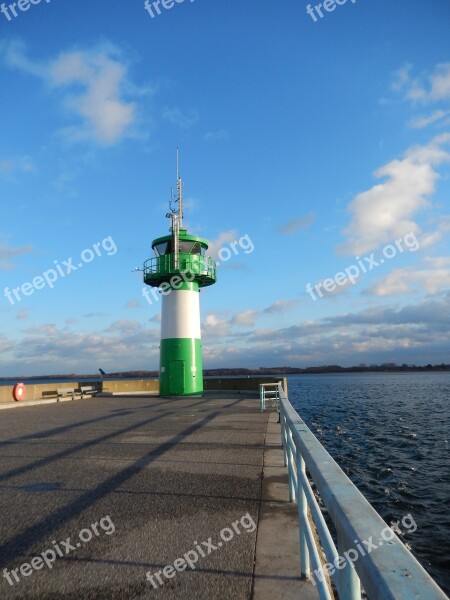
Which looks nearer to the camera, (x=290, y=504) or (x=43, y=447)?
(x=290, y=504)

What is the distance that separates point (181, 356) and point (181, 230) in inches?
281

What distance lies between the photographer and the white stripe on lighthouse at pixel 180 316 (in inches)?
888

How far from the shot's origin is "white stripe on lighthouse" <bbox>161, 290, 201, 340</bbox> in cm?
2256

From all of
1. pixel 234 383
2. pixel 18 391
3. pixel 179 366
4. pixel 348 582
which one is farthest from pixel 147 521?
pixel 234 383

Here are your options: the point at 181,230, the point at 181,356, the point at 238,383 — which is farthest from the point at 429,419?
the point at 181,230

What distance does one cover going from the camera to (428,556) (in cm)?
742

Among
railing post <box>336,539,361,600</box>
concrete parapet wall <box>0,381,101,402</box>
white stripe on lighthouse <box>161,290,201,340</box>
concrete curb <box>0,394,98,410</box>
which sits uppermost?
white stripe on lighthouse <box>161,290,201,340</box>

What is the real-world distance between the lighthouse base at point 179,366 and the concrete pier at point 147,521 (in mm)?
12334

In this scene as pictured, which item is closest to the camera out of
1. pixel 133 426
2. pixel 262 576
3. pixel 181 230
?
pixel 262 576

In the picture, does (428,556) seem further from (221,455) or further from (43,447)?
(43,447)

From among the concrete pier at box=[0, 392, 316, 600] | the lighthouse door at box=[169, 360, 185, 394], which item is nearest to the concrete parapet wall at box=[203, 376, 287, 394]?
the lighthouse door at box=[169, 360, 185, 394]

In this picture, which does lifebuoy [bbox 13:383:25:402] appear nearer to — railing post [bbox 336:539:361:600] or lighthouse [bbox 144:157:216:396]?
lighthouse [bbox 144:157:216:396]

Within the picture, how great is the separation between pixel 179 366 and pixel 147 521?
17629mm

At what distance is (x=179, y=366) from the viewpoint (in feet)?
73.4
